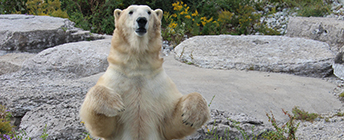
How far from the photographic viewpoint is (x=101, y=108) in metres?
2.01

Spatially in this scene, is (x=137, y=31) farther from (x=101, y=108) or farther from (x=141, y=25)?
(x=101, y=108)

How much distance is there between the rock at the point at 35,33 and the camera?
22.6 feet

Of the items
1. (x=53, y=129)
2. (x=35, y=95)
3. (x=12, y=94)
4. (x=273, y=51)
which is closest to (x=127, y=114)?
(x=53, y=129)

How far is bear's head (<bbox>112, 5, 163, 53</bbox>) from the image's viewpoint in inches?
89.4

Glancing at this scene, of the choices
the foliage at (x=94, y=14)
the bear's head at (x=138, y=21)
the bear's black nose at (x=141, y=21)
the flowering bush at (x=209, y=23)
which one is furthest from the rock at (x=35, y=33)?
the bear's black nose at (x=141, y=21)

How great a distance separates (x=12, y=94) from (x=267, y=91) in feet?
12.2

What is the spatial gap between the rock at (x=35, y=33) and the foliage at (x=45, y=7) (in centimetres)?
99

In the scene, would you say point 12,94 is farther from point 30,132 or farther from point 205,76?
point 205,76

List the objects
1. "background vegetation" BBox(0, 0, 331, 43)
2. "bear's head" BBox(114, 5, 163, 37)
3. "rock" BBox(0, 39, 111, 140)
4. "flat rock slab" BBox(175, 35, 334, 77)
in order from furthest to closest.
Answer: "background vegetation" BBox(0, 0, 331, 43), "flat rock slab" BBox(175, 35, 334, 77), "rock" BBox(0, 39, 111, 140), "bear's head" BBox(114, 5, 163, 37)

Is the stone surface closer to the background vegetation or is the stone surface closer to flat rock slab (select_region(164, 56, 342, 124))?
flat rock slab (select_region(164, 56, 342, 124))

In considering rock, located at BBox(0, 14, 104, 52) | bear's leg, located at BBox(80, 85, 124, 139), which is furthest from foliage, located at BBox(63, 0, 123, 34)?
bear's leg, located at BBox(80, 85, 124, 139)

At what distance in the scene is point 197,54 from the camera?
22.7 feet

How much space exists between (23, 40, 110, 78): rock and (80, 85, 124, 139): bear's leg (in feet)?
11.3

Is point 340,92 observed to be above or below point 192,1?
below
